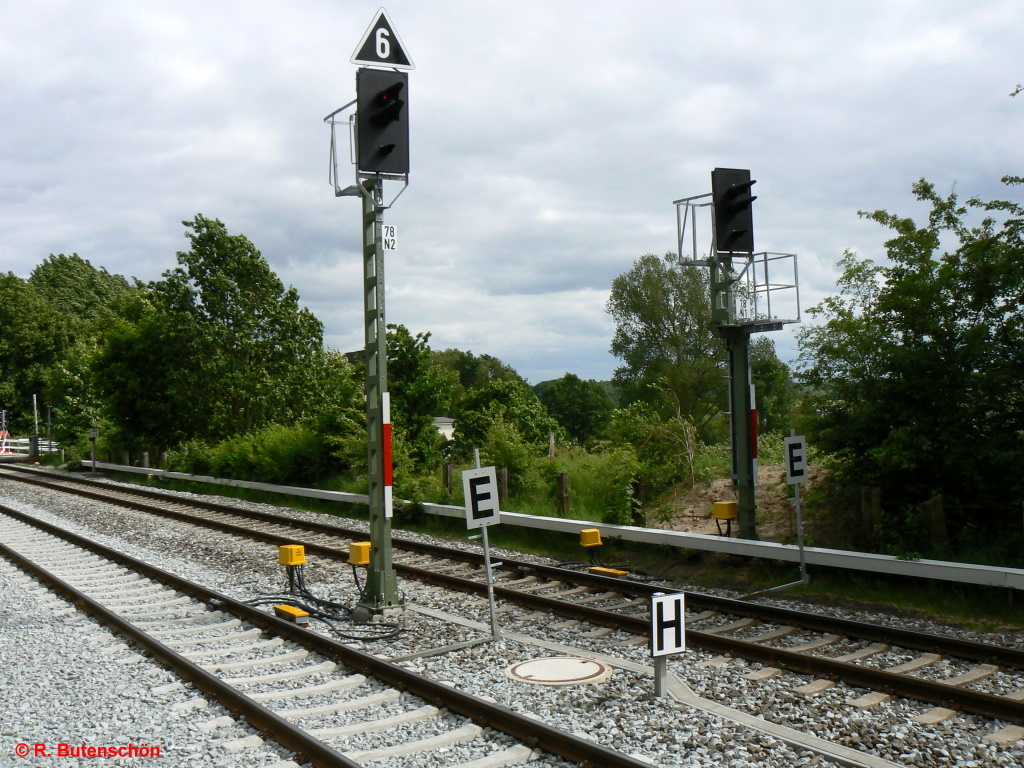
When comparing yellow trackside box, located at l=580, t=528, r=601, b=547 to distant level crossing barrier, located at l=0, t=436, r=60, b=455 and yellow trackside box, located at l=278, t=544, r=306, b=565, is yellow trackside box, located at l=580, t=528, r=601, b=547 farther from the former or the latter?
distant level crossing barrier, located at l=0, t=436, r=60, b=455

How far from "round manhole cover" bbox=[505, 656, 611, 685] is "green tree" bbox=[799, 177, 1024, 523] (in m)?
6.07

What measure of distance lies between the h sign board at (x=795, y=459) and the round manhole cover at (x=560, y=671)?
15.0ft

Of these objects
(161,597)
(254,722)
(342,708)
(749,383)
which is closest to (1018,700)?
(342,708)

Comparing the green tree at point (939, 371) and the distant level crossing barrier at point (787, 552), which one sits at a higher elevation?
the green tree at point (939, 371)

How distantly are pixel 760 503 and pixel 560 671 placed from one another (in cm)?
814

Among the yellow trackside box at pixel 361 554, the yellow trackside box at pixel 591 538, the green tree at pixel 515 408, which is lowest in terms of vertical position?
the yellow trackside box at pixel 591 538

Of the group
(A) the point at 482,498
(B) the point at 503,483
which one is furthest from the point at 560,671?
(B) the point at 503,483

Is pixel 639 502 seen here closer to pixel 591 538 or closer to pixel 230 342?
pixel 591 538

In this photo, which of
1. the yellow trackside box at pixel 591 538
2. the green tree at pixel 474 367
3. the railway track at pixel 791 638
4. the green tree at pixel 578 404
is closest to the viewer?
the railway track at pixel 791 638

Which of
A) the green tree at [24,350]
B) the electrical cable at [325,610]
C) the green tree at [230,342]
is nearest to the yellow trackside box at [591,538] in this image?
the electrical cable at [325,610]

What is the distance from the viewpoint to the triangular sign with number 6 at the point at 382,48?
9.39 m

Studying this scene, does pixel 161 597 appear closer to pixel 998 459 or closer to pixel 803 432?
pixel 803 432

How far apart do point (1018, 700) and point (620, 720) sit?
2.72 meters

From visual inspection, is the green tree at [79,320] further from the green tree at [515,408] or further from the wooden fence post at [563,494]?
the wooden fence post at [563,494]
